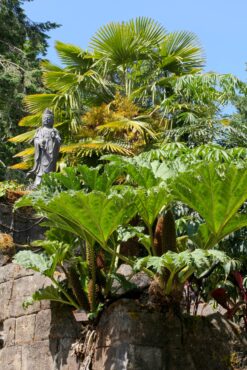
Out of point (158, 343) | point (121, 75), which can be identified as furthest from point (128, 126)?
point (158, 343)

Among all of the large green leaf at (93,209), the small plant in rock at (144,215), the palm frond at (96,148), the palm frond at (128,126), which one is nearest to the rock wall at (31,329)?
the small plant in rock at (144,215)

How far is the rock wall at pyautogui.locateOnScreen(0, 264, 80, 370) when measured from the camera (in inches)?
281

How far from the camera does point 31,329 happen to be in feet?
24.5

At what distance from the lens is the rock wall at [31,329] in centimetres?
713

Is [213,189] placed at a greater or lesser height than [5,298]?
greater

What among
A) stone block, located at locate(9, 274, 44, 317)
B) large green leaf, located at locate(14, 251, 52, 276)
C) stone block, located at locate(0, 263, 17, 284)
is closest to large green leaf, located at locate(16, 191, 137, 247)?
large green leaf, located at locate(14, 251, 52, 276)

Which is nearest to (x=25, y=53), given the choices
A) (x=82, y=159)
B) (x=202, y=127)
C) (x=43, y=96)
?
(x=43, y=96)

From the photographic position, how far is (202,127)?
1113cm

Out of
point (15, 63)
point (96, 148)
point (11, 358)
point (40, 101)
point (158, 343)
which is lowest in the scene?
point (158, 343)

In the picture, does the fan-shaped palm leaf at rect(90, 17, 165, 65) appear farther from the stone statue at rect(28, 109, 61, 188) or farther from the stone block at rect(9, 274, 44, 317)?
the stone block at rect(9, 274, 44, 317)

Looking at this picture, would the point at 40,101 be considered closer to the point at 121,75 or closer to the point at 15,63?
the point at 121,75

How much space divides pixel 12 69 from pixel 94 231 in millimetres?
12158

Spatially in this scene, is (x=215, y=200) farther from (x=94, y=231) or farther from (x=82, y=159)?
(x=82, y=159)

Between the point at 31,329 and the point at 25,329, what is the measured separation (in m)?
0.13
